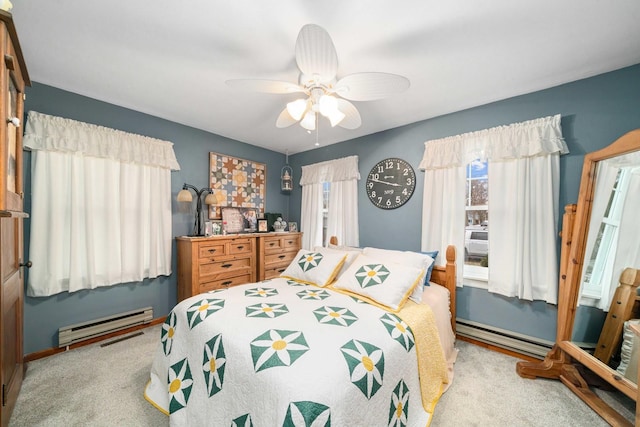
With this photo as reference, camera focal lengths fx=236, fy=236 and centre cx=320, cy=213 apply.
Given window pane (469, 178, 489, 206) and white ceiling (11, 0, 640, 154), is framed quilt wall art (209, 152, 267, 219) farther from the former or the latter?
window pane (469, 178, 489, 206)

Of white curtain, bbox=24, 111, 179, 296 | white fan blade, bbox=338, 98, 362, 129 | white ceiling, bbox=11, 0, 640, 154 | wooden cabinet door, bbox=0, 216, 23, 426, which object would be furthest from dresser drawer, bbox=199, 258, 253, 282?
white fan blade, bbox=338, 98, 362, 129

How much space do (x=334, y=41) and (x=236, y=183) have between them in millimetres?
2509

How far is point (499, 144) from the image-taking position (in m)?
2.28

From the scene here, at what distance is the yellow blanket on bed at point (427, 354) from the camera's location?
151cm

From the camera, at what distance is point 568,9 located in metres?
1.34

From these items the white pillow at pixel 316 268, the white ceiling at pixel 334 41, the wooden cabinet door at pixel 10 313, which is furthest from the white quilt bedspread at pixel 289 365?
the white ceiling at pixel 334 41

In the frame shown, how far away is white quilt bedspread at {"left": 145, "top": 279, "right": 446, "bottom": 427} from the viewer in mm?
982

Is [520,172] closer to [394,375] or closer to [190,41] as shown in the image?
[394,375]

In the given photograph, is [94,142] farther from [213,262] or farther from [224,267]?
[224,267]

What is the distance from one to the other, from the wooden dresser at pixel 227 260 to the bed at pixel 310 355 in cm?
105

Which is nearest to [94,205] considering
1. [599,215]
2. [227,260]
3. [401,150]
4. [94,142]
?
[94,142]

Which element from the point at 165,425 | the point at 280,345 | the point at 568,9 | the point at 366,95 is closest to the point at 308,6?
the point at 366,95

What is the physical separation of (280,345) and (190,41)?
A: 1.99 metres

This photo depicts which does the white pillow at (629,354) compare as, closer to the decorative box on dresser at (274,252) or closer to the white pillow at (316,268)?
the white pillow at (316,268)
